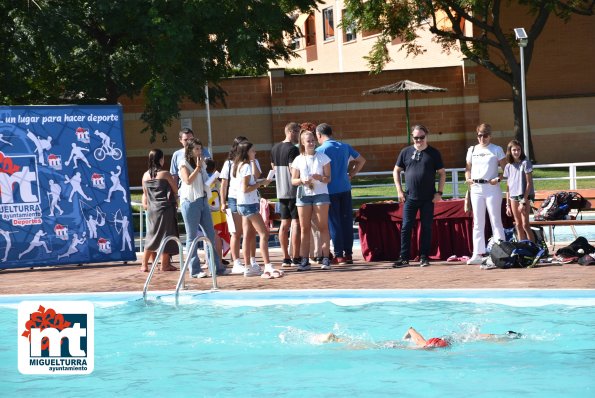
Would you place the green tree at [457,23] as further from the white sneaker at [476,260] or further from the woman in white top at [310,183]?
the woman in white top at [310,183]

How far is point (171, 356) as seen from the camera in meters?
10.4

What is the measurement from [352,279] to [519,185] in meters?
2.97

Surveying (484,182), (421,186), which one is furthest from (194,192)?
(484,182)

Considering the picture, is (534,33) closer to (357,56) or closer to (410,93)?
(410,93)

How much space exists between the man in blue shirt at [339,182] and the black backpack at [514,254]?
2.13 m

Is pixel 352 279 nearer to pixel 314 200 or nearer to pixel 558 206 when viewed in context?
pixel 314 200

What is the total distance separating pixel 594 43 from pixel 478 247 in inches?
1261

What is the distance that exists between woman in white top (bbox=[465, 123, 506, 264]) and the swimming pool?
271cm

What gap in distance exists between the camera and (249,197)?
44.7 ft

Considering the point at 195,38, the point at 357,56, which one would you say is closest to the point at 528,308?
the point at 195,38

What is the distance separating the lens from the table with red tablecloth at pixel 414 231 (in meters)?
15.0

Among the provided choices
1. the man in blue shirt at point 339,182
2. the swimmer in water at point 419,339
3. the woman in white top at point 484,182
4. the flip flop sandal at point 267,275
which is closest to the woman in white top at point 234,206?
the flip flop sandal at point 267,275

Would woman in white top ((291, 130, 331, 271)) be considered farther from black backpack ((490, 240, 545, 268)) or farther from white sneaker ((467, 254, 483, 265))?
black backpack ((490, 240, 545, 268))

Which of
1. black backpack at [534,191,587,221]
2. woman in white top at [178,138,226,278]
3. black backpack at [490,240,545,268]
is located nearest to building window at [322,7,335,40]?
black backpack at [534,191,587,221]
